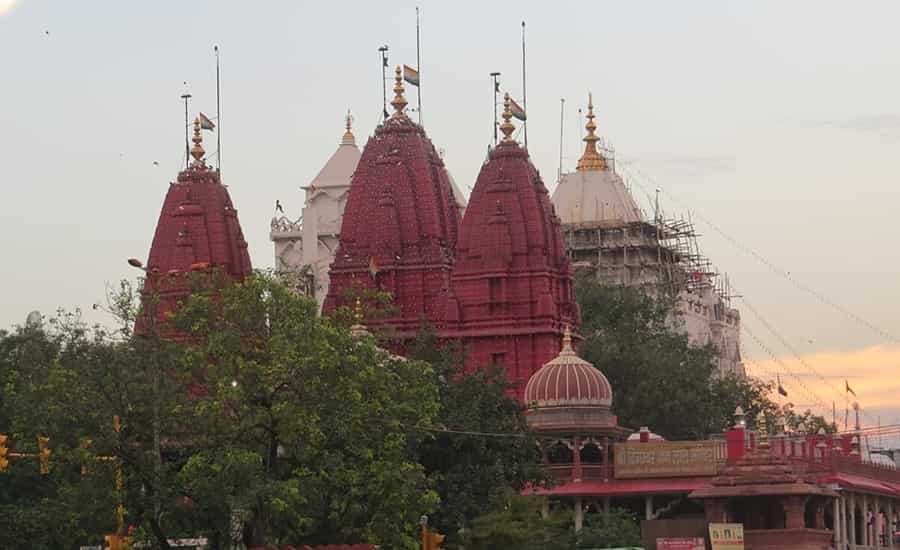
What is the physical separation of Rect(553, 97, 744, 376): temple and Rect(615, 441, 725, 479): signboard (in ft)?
175

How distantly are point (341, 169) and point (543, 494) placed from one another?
6010 centimetres

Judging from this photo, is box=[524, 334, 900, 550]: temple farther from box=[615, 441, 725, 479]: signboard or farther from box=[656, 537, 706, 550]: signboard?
box=[656, 537, 706, 550]: signboard

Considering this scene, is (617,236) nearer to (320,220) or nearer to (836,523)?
(320,220)

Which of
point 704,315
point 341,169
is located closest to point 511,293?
point 341,169

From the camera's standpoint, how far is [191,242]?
98.8m

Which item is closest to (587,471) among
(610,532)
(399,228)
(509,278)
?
(610,532)

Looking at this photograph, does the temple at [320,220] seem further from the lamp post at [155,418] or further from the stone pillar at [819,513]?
the lamp post at [155,418]

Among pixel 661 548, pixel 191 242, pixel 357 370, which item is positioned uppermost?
pixel 191 242

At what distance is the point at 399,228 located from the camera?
97062 mm

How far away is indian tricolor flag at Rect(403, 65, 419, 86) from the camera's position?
100500 mm

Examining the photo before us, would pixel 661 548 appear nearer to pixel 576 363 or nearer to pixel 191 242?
pixel 576 363

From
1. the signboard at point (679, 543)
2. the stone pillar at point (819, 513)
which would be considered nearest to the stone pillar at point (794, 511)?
the stone pillar at point (819, 513)

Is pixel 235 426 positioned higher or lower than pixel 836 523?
higher

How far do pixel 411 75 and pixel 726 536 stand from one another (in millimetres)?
34062
